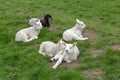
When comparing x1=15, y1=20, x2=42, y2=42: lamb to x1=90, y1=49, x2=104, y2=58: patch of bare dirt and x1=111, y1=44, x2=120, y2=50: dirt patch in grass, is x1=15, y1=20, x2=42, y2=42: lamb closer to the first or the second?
x1=90, y1=49, x2=104, y2=58: patch of bare dirt

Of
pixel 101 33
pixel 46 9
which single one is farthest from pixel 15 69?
pixel 46 9

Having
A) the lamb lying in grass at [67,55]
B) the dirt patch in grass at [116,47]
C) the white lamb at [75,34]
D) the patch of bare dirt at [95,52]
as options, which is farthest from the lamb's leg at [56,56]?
the dirt patch in grass at [116,47]

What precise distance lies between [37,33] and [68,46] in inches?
135

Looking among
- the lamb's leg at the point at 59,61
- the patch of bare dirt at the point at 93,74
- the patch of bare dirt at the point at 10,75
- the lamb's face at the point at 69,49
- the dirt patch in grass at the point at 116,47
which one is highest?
the lamb's face at the point at 69,49

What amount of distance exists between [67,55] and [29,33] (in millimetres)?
3403

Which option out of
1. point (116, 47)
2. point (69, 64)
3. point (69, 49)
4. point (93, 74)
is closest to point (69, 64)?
point (69, 64)

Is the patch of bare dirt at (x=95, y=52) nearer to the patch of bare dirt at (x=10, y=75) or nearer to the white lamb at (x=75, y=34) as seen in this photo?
the white lamb at (x=75, y=34)

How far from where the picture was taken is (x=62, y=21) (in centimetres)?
1648

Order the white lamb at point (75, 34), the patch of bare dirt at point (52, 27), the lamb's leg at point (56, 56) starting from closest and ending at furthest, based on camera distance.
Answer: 1. the lamb's leg at point (56, 56)
2. the white lamb at point (75, 34)
3. the patch of bare dirt at point (52, 27)

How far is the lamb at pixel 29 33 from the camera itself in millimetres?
14039

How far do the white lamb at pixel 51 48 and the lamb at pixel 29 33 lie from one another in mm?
1805

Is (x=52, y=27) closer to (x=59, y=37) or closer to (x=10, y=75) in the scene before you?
(x=59, y=37)

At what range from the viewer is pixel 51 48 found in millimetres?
11984

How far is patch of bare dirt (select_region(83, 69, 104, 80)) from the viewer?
10305mm
